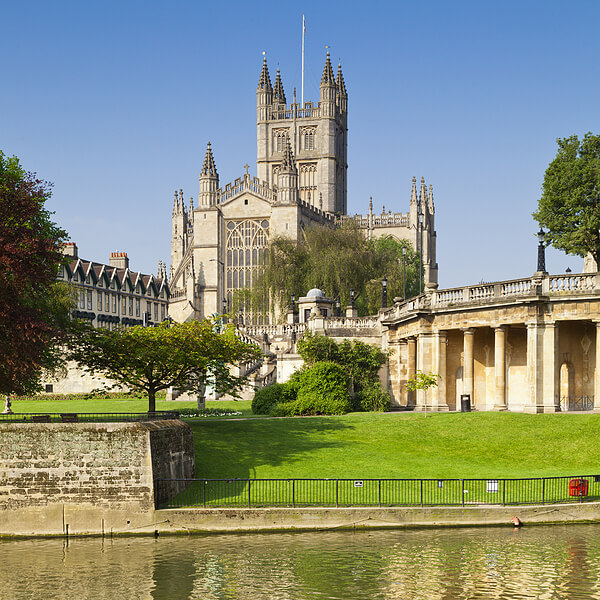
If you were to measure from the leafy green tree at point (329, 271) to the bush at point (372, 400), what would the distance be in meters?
35.2

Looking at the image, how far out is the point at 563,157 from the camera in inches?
2436

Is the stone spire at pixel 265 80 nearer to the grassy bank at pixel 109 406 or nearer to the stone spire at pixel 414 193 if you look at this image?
the stone spire at pixel 414 193

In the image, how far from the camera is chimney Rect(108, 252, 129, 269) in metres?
121

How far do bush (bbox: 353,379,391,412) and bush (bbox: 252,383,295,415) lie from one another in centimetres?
385

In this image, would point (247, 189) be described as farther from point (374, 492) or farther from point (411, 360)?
point (374, 492)

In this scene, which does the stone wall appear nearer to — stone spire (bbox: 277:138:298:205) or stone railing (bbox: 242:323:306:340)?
stone railing (bbox: 242:323:306:340)

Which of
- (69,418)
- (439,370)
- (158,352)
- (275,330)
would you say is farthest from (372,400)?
(69,418)

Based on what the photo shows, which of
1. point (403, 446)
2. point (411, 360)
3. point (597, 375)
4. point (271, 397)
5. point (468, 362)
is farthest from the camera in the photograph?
point (411, 360)

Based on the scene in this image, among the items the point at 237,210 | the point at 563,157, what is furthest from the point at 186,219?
the point at 563,157

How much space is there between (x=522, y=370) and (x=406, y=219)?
87.6 metres

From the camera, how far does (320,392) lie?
161 feet

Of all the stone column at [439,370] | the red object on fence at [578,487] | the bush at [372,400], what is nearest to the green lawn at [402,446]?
the red object on fence at [578,487]

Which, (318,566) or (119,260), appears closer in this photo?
(318,566)

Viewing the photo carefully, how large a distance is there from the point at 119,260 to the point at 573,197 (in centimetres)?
7345
